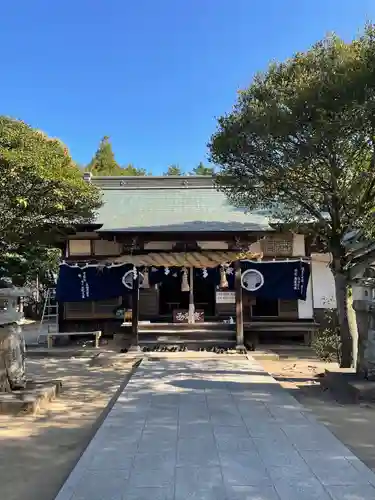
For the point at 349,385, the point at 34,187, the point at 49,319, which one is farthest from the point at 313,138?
the point at 49,319

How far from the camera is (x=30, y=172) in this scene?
293 inches

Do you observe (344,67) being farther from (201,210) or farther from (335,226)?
(201,210)

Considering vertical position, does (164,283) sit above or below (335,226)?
below

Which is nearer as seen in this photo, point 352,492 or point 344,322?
point 352,492

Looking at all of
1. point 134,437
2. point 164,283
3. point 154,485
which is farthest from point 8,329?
point 164,283

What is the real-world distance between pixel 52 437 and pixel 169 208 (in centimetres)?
1008

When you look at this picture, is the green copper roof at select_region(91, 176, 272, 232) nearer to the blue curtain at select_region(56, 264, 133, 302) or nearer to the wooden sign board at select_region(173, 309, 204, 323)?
the blue curtain at select_region(56, 264, 133, 302)

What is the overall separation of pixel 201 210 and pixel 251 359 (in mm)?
5499

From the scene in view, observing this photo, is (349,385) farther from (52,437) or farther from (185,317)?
(185,317)

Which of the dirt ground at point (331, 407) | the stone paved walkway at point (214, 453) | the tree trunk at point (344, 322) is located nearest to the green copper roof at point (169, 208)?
the dirt ground at point (331, 407)

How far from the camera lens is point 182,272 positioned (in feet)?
46.2

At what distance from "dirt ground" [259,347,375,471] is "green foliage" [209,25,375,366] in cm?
115

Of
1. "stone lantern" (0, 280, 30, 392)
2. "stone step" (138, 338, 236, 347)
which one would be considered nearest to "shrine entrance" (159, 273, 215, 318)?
"stone step" (138, 338, 236, 347)

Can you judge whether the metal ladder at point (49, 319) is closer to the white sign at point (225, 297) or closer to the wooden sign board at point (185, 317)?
the wooden sign board at point (185, 317)
